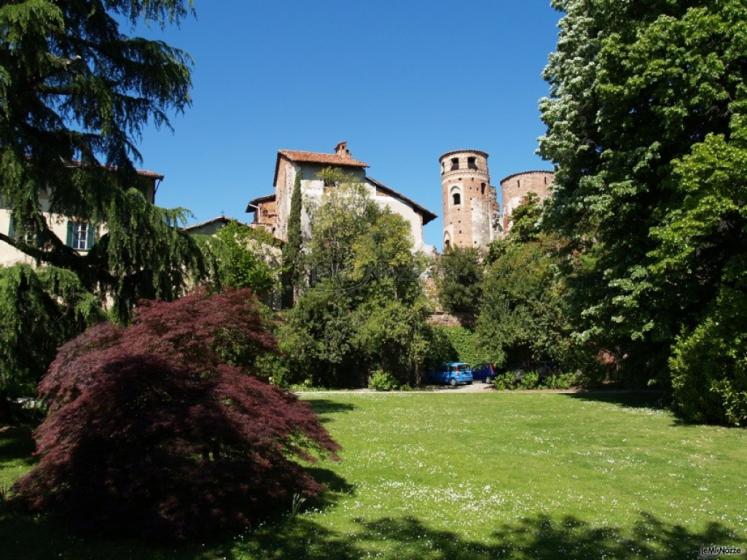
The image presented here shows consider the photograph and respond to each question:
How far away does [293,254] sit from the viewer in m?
36.0

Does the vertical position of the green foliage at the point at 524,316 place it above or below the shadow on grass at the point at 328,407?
above

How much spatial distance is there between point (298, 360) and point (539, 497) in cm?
2358

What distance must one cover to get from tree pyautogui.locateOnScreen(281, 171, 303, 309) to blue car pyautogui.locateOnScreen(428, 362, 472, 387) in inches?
421

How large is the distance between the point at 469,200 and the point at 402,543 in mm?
61844

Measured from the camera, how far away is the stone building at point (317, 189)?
3928 cm

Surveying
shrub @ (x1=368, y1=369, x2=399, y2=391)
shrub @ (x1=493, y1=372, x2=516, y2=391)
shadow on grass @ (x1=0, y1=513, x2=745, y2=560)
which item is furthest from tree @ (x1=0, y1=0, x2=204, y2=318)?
shrub @ (x1=493, y1=372, x2=516, y2=391)

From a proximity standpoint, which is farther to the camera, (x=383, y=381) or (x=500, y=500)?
(x=383, y=381)

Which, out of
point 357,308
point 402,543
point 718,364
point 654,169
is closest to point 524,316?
point 357,308

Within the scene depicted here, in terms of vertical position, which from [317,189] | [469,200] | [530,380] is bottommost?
[530,380]

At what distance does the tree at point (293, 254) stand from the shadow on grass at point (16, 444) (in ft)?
76.0

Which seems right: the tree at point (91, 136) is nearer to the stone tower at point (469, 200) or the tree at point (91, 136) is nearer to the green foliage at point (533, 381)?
the green foliage at point (533, 381)

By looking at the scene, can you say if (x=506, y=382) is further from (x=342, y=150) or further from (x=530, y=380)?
(x=342, y=150)

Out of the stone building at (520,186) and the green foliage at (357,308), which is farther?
the stone building at (520,186)

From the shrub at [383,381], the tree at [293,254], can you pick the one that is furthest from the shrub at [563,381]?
the tree at [293,254]
